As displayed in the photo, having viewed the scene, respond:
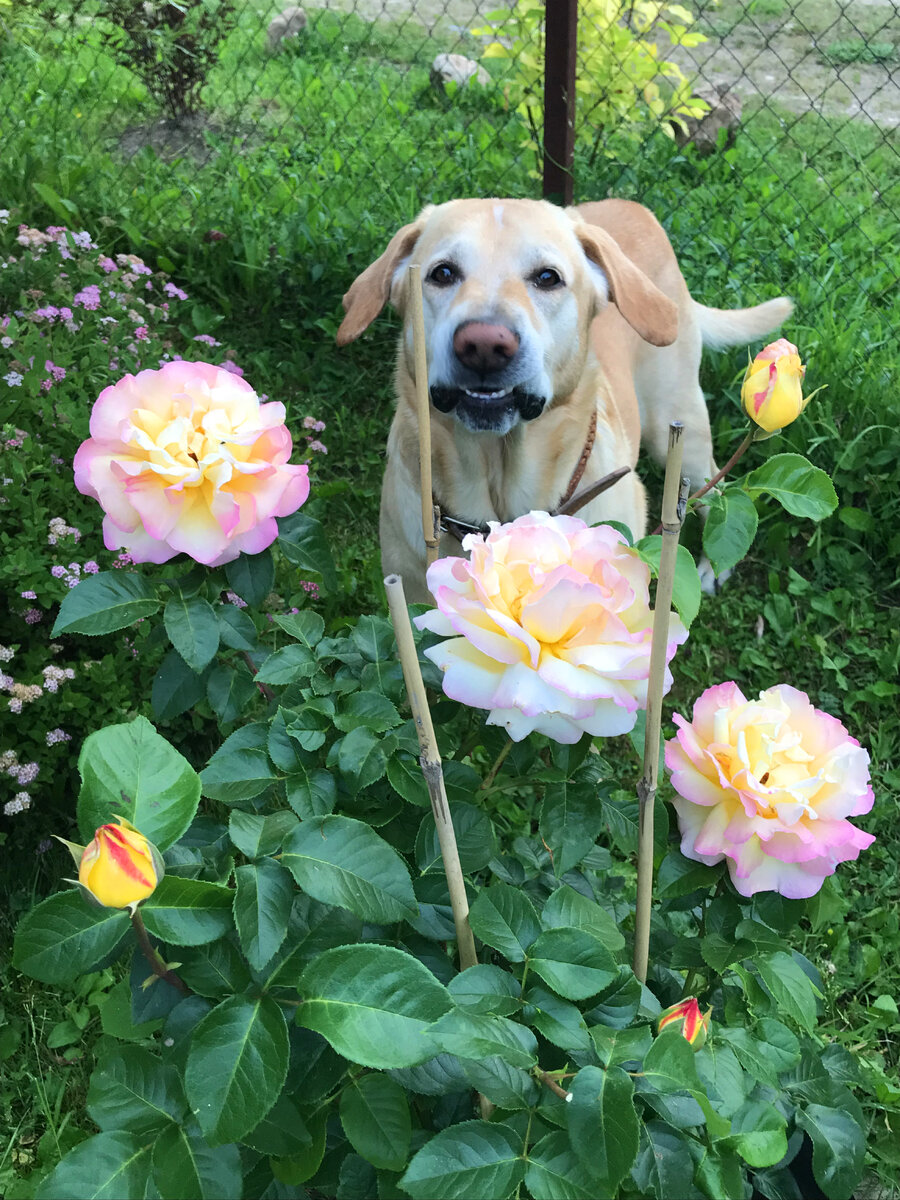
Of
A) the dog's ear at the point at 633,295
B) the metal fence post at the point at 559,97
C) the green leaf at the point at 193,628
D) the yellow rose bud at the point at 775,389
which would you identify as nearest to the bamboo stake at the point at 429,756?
the green leaf at the point at 193,628

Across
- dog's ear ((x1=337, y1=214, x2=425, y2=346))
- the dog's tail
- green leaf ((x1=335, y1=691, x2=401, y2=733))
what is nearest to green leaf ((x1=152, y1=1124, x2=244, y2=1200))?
green leaf ((x1=335, y1=691, x2=401, y2=733))

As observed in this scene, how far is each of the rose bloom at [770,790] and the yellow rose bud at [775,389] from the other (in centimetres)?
30

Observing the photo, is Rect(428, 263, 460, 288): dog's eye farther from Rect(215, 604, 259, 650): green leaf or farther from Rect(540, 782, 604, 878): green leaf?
Rect(540, 782, 604, 878): green leaf

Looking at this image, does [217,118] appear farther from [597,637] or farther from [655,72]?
[597,637]

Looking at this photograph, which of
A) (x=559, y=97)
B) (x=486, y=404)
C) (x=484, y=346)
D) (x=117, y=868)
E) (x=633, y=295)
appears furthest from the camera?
(x=559, y=97)

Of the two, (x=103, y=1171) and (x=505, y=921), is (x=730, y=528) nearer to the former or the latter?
(x=505, y=921)

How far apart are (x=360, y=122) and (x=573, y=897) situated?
5074 millimetres

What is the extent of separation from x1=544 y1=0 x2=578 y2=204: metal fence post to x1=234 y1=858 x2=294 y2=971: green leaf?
339cm

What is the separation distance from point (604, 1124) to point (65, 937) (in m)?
0.44

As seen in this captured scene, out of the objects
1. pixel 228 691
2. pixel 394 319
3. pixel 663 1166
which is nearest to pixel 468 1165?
pixel 663 1166

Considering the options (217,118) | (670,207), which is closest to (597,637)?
(670,207)

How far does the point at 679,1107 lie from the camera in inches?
31.2

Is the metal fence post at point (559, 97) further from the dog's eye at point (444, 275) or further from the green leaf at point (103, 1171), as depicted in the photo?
the green leaf at point (103, 1171)

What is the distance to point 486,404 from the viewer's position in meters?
2.08
